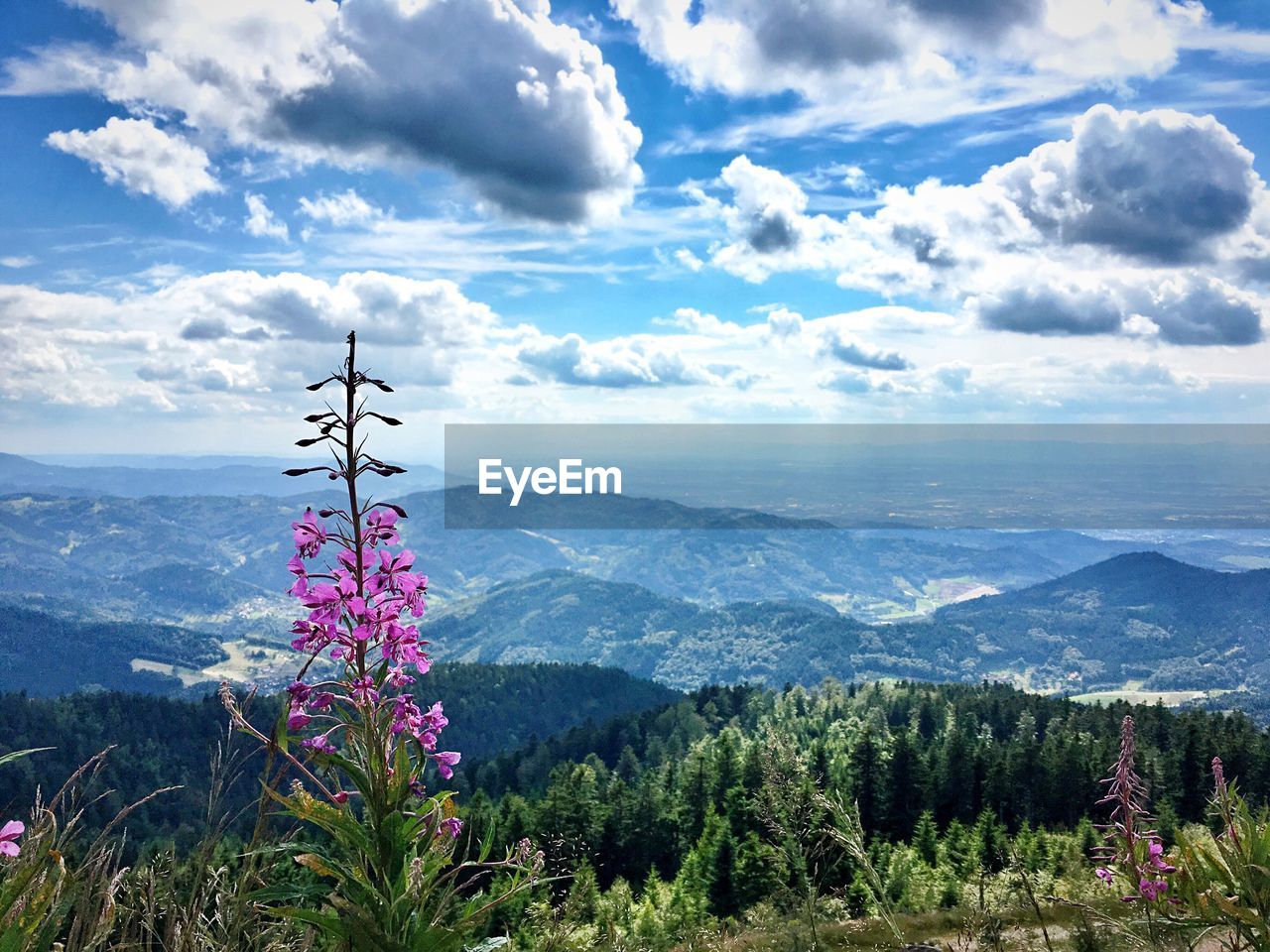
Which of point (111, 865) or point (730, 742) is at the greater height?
point (111, 865)

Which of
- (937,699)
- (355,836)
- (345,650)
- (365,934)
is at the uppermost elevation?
(345,650)

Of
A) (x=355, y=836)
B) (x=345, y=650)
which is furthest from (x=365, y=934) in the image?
(x=345, y=650)

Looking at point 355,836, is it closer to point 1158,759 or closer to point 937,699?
point 1158,759

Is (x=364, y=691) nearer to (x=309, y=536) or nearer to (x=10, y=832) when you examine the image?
(x=309, y=536)

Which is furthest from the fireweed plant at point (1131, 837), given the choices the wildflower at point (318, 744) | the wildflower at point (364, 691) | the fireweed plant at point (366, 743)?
the wildflower at point (318, 744)

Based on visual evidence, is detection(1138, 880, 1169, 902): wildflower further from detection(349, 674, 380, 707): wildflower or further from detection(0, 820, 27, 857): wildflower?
detection(0, 820, 27, 857): wildflower

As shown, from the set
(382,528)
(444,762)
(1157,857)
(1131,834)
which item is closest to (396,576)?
(382,528)

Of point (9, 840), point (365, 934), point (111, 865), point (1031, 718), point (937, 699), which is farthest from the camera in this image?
point (937, 699)

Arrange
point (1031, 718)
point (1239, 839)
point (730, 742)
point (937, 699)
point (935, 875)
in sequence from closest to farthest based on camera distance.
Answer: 1. point (1239, 839)
2. point (935, 875)
3. point (730, 742)
4. point (1031, 718)
5. point (937, 699)

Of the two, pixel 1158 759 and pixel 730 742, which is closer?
pixel 1158 759
